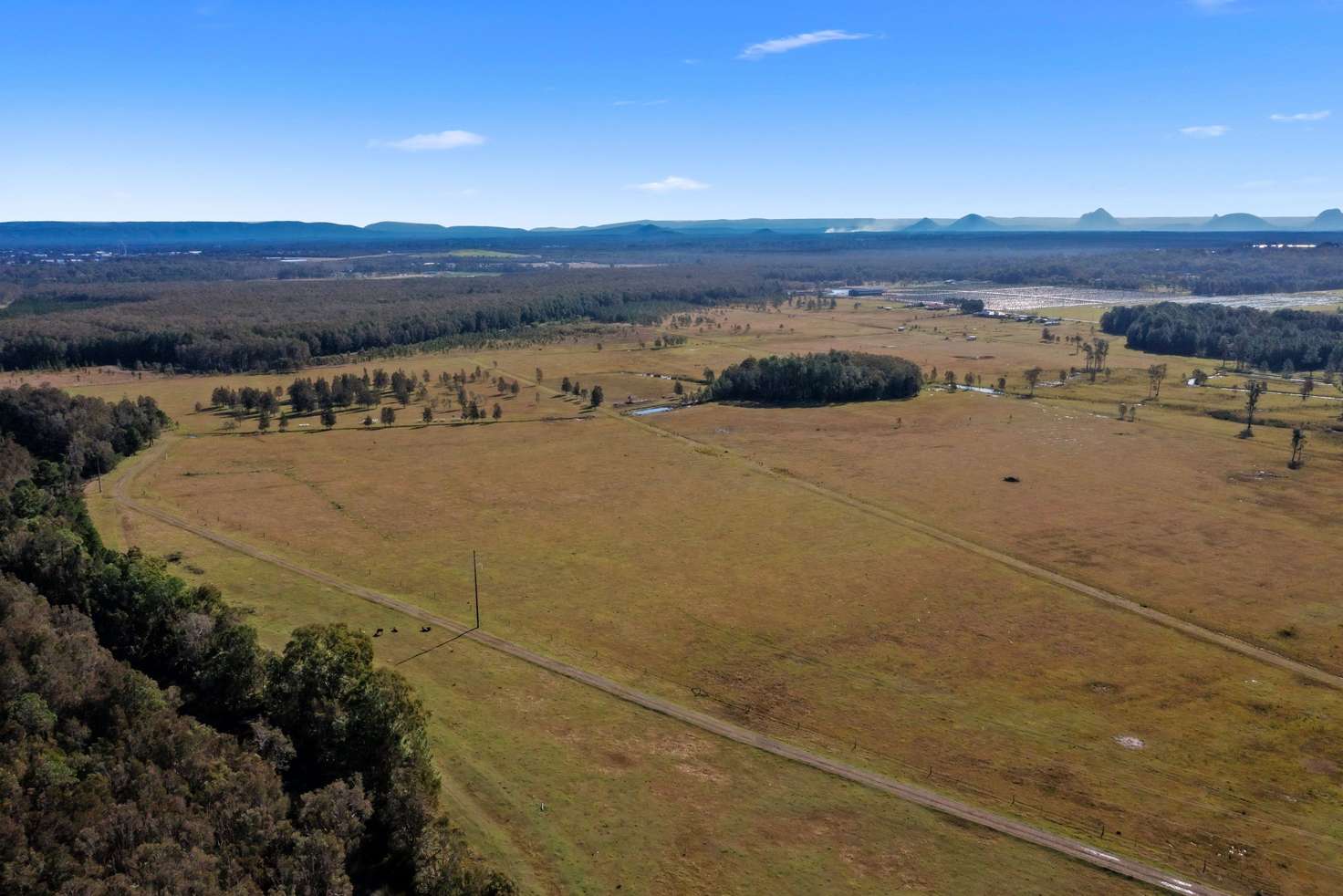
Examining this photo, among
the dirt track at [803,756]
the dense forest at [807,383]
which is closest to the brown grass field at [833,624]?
the dirt track at [803,756]

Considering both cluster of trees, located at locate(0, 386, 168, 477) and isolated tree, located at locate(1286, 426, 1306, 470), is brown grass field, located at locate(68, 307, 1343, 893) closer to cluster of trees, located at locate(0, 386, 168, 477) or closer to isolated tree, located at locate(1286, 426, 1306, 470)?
isolated tree, located at locate(1286, 426, 1306, 470)

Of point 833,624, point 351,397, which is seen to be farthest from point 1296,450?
point 351,397

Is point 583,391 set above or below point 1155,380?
below

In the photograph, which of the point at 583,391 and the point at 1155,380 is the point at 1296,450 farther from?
the point at 583,391

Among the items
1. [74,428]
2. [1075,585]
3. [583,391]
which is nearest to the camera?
[1075,585]

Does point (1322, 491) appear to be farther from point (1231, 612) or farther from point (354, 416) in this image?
point (354, 416)

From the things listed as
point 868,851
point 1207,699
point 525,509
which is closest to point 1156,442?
point 1207,699

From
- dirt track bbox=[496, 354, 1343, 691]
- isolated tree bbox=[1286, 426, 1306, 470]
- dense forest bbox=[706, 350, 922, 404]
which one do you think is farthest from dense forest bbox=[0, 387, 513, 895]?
isolated tree bbox=[1286, 426, 1306, 470]
